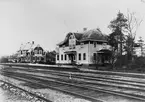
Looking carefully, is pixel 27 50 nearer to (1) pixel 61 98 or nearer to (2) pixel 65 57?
(2) pixel 65 57

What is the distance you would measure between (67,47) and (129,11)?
1470 centimetres

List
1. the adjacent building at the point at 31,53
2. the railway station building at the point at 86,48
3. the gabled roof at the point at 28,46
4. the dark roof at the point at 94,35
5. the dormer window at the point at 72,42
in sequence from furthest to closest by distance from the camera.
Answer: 1. the gabled roof at the point at 28,46
2. the adjacent building at the point at 31,53
3. the dormer window at the point at 72,42
4. the dark roof at the point at 94,35
5. the railway station building at the point at 86,48

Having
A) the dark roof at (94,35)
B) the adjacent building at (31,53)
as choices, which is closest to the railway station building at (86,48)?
the dark roof at (94,35)

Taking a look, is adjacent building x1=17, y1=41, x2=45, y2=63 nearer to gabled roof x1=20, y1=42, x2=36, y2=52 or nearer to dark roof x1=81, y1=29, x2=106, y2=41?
gabled roof x1=20, y1=42, x2=36, y2=52

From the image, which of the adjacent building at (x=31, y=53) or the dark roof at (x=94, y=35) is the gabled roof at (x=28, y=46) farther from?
the dark roof at (x=94, y=35)

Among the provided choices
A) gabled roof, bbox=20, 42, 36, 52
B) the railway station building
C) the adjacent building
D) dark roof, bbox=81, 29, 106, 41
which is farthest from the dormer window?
gabled roof, bbox=20, 42, 36, 52

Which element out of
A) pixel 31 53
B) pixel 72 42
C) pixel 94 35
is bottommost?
pixel 31 53

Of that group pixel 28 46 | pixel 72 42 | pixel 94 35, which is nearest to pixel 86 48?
pixel 94 35

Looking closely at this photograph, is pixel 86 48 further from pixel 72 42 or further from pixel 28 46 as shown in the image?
pixel 28 46

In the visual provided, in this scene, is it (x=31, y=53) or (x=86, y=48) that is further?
(x=31, y=53)

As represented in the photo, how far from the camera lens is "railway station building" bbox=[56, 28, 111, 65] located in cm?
3391

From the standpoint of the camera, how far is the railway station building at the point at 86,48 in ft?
111

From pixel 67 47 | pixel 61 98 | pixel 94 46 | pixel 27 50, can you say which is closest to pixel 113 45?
pixel 94 46

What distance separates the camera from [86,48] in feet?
112
